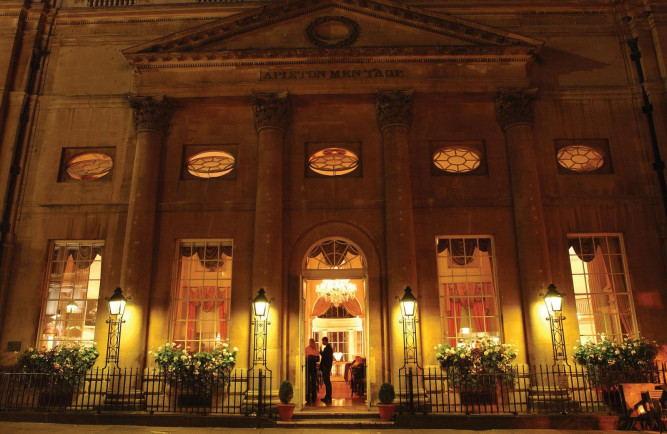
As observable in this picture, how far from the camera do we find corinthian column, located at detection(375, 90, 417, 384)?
13320 millimetres

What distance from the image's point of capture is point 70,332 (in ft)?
46.3

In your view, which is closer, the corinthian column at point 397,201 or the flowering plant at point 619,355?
the flowering plant at point 619,355

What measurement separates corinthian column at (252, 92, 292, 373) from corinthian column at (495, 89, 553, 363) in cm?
628

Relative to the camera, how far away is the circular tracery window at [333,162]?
14945 millimetres

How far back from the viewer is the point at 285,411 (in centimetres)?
1159

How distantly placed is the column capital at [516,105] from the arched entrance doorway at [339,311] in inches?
224

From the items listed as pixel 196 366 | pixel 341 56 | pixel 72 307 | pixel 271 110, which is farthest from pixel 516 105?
pixel 72 307

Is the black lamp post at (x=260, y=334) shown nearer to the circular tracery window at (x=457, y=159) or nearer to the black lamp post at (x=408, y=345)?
the black lamp post at (x=408, y=345)

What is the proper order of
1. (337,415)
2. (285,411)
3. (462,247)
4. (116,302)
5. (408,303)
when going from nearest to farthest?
1. (285,411)
2. (337,415)
3. (408,303)
4. (116,302)
5. (462,247)

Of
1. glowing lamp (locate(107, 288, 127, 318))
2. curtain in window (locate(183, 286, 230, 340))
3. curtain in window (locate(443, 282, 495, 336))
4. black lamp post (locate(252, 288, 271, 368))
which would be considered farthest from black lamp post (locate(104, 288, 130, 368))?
curtain in window (locate(443, 282, 495, 336))

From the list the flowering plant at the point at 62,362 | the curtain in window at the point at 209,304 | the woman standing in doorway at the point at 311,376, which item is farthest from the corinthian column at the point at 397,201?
the flowering plant at the point at 62,362

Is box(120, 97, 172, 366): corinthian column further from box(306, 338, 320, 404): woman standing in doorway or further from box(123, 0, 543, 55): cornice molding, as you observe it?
box(306, 338, 320, 404): woman standing in doorway

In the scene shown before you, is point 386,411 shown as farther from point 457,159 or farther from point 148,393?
point 457,159

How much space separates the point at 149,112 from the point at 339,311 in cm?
1073
